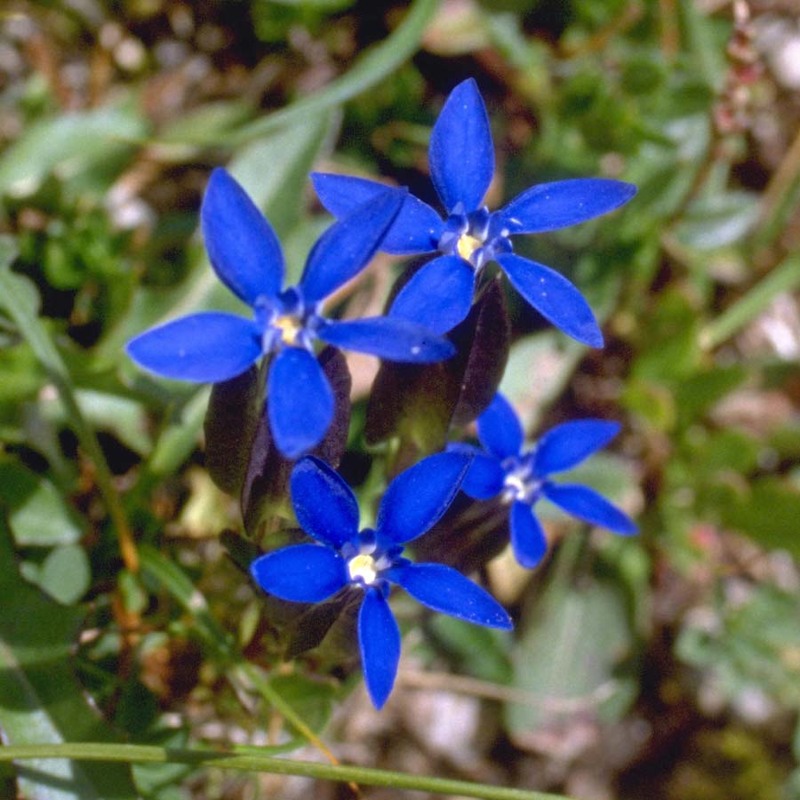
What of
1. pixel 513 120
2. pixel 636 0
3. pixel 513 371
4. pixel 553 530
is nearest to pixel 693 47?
pixel 636 0

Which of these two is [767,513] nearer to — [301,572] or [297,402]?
[301,572]

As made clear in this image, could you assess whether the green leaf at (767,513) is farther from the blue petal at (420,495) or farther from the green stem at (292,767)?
the blue petal at (420,495)

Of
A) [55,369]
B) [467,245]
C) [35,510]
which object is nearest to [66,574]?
[35,510]

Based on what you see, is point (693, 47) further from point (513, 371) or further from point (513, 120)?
point (513, 371)

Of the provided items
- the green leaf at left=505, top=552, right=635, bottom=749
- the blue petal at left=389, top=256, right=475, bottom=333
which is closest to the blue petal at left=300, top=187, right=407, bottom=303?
the blue petal at left=389, top=256, right=475, bottom=333

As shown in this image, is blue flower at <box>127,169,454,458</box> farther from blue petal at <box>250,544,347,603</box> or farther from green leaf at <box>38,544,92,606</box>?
green leaf at <box>38,544,92,606</box>
